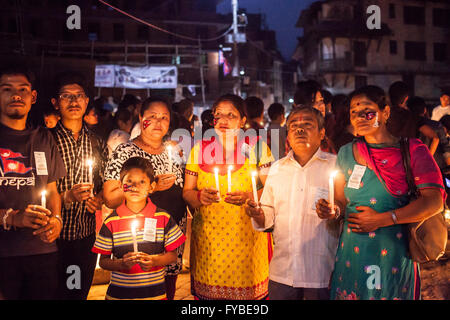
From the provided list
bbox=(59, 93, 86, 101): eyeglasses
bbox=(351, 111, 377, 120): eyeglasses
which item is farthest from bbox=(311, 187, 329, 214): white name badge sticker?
bbox=(59, 93, 86, 101): eyeglasses

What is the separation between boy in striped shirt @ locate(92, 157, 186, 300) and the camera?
2938 millimetres

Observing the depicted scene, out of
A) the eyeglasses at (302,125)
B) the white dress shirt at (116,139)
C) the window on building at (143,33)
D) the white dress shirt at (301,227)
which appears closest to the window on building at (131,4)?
the window on building at (143,33)

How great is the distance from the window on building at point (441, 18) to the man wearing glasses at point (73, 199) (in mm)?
38457

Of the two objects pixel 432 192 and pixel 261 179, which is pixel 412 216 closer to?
pixel 432 192

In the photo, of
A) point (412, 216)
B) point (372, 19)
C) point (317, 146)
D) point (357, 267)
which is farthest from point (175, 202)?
point (372, 19)

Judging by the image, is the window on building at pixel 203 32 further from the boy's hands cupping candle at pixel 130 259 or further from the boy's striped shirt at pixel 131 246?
the boy's hands cupping candle at pixel 130 259

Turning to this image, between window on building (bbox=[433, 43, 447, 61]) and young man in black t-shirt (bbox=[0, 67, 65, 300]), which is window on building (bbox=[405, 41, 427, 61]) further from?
young man in black t-shirt (bbox=[0, 67, 65, 300])

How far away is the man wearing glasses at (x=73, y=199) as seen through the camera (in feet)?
11.0

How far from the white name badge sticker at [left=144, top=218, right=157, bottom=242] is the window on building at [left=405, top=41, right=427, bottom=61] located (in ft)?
125

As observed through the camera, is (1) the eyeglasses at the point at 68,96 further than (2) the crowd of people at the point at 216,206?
Yes

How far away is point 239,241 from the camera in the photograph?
10.8 feet

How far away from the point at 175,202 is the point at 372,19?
2685 mm

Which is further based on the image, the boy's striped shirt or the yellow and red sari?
the yellow and red sari
